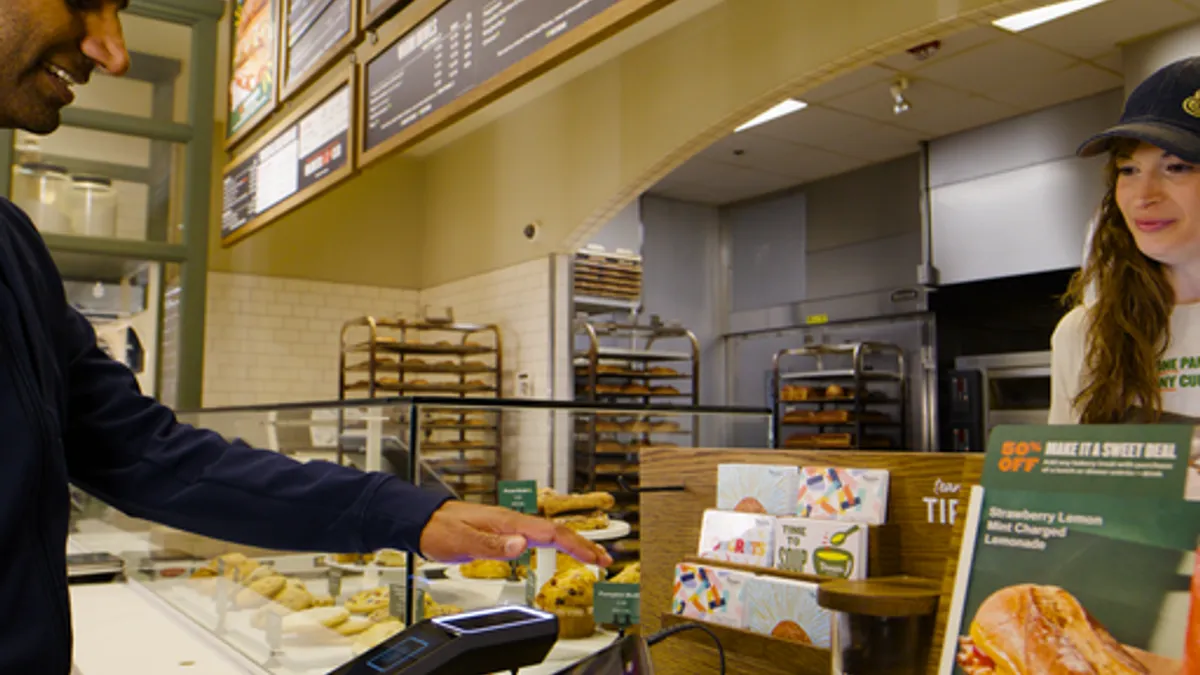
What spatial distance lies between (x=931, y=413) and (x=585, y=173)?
3.05m

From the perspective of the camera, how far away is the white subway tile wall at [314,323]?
7.04 meters

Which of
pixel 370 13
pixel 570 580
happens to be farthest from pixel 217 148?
pixel 570 580

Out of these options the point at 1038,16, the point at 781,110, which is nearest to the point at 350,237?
the point at 781,110

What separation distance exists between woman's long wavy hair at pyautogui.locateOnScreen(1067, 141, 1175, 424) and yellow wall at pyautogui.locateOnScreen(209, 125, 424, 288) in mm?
7400

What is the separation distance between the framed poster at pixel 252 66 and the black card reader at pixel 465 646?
3715 mm

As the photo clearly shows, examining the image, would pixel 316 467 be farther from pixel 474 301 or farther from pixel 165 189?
pixel 474 301

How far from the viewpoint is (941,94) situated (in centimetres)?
615

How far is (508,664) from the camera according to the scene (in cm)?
87

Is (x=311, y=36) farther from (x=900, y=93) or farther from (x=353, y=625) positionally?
(x=900, y=93)

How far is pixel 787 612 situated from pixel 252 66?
13.4ft

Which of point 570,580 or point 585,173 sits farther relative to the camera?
point 585,173

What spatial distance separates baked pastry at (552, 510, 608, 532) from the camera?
1846mm

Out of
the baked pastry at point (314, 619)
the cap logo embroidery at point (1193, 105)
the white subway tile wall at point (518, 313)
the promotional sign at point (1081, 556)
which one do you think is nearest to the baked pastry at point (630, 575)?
the baked pastry at point (314, 619)

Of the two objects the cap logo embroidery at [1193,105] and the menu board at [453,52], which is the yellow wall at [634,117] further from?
the cap logo embroidery at [1193,105]
